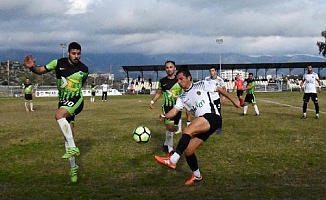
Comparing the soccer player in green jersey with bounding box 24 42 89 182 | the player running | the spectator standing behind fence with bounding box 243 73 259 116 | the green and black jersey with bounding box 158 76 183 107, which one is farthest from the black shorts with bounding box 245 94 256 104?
the soccer player in green jersey with bounding box 24 42 89 182

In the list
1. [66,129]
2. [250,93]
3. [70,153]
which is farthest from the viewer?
[250,93]

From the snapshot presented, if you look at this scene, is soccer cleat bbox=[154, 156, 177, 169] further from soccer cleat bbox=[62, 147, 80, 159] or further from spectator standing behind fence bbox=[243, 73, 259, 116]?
spectator standing behind fence bbox=[243, 73, 259, 116]

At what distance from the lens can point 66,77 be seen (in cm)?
850

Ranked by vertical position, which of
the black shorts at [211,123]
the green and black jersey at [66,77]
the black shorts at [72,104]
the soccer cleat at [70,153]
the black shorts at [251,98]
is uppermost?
the green and black jersey at [66,77]

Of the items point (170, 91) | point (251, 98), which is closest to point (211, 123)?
point (170, 91)

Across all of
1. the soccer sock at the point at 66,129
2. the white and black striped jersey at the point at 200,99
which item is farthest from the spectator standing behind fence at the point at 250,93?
the soccer sock at the point at 66,129

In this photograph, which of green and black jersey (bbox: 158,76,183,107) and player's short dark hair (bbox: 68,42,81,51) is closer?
player's short dark hair (bbox: 68,42,81,51)

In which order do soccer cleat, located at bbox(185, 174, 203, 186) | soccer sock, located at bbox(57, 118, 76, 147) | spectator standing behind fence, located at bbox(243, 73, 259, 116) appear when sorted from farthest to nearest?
spectator standing behind fence, located at bbox(243, 73, 259, 116)
soccer sock, located at bbox(57, 118, 76, 147)
soccer cleat, located at bbox(185, 174, 203, 186)

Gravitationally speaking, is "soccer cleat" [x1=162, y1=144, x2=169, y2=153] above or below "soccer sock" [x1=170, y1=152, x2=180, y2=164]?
below

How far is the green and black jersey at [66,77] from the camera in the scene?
27.9ft

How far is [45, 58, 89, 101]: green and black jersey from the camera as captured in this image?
849cm

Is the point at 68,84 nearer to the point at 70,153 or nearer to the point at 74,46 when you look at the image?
the point at 74,46

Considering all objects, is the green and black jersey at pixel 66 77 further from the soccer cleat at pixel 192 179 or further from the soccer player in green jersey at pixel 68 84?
the soccer cleat at pixel 192 179

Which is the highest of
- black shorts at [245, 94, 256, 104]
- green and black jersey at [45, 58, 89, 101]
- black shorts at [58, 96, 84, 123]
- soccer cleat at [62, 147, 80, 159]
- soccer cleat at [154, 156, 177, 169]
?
green and black jersey at [45, 58, 89, 101]
